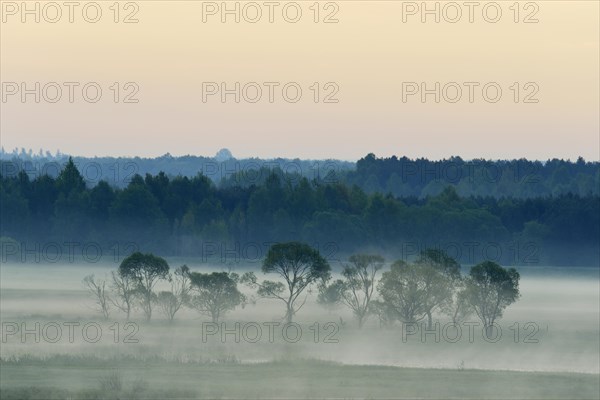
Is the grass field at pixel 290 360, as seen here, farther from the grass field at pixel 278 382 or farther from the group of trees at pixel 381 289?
the group of trees at pixel 381 289

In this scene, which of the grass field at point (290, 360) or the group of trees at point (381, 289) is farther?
the group of trees at point (381, 289)

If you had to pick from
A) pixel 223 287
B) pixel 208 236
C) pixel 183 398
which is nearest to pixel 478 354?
pixel 223 287

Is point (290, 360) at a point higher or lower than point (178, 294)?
lower

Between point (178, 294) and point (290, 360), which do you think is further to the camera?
point (178, 294)

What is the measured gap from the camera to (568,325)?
11100 cm

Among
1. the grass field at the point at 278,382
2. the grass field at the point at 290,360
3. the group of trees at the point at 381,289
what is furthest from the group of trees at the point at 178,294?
the grass field at the point at 278,382

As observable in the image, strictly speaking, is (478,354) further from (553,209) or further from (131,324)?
(553,209)

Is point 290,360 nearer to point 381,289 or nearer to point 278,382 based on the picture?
point 278,382

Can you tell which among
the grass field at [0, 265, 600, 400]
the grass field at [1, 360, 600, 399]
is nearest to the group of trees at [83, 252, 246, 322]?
the grass field at [0, 265, 600, 400]

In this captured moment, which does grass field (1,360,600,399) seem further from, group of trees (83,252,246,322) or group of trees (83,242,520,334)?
group of trees (83,252,246,322)

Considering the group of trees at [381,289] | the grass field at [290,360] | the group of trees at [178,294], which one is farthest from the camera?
the group of trees at [178,294]

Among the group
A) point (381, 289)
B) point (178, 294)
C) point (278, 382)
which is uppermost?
point (381, 289)

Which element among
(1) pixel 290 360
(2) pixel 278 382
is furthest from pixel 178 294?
(2) pixel 278 382

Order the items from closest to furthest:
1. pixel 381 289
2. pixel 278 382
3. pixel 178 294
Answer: pixel 278 382, pixel 381 289, pixel 178 294
